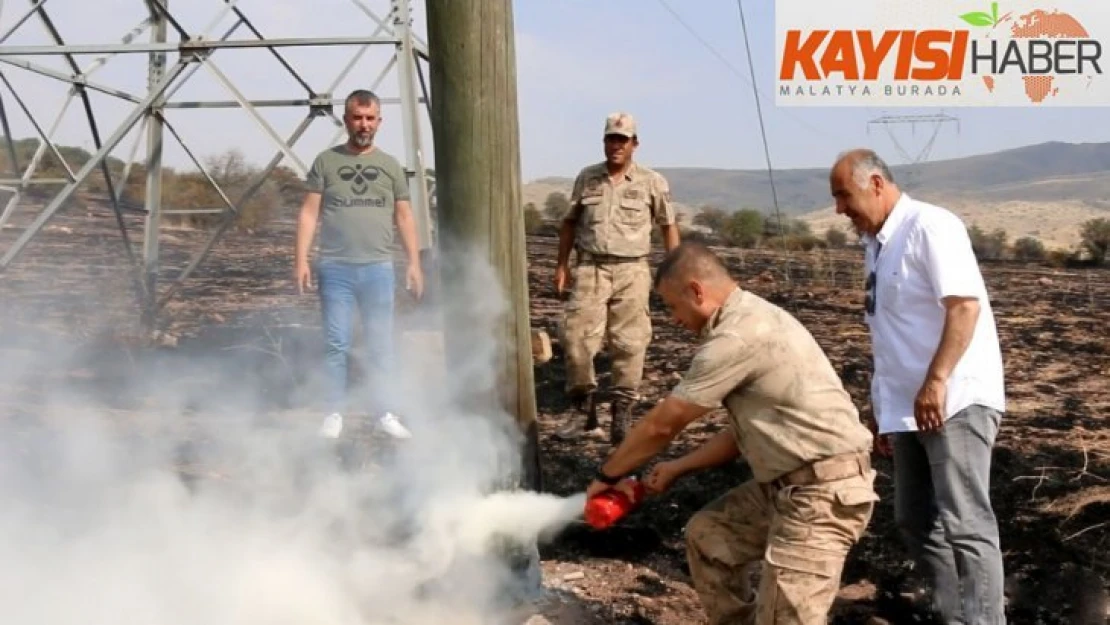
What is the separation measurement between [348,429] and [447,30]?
317cm

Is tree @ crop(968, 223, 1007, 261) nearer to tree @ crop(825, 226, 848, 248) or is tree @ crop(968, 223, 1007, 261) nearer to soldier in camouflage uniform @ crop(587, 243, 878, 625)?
tree @ crop(825, 226, 848, 248)

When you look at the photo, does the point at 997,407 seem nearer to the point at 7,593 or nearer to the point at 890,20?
the point at 7,593

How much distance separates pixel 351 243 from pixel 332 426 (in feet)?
3.22

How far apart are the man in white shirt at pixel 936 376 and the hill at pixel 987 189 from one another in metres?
24.6

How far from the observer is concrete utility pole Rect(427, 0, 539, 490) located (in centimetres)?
307

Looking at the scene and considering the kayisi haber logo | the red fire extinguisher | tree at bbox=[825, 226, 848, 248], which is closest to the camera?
the red fire extinguisher

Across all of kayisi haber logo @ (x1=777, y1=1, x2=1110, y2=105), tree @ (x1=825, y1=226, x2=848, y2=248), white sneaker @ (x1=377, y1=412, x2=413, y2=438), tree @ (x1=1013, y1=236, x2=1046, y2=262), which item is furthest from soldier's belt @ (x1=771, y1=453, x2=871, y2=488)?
tree @ (x1=825, y1=226, x2=848, y2=248)

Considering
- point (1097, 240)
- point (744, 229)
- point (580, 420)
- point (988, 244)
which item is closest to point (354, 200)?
point (580, 420)

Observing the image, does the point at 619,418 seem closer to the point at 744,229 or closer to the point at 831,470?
the point at 831,470

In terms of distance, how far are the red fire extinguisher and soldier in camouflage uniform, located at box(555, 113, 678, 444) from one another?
8.65 feet

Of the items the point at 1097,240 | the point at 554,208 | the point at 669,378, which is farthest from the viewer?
the point at 554,208

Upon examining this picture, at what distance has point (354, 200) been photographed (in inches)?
221

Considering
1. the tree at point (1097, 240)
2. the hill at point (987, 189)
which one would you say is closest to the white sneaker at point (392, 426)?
the tree at point (1097, 240)

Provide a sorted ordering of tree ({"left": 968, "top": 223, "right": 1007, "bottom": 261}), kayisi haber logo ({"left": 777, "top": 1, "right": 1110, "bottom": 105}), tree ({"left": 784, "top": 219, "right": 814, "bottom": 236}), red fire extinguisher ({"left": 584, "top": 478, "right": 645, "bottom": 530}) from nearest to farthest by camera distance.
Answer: red fire extinguisher ({"left": 584, "top": 478, "right": 645, "bottom": 530})
kayisi haber logo ({"left": 777, "top": 1, "right": 1110, "bottom": 105})
tree ({"left": 968, "top": 223, "right": 1007, "bottom": 261})
tree ({"left": 784, "top": 219, "right": 814, "bottom": 236})
